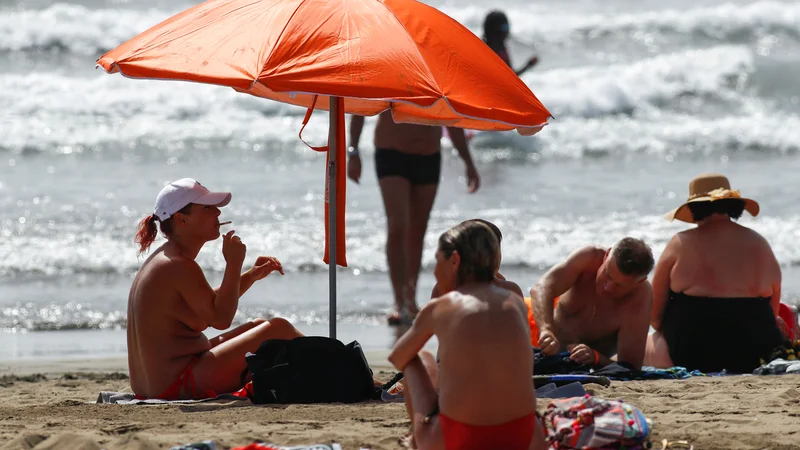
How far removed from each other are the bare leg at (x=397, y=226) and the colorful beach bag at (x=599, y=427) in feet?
12.6

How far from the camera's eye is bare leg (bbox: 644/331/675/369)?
6.11m

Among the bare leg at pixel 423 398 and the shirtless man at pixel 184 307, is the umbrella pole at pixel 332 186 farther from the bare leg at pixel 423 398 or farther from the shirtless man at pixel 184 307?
the bare leg at pixel 423 398

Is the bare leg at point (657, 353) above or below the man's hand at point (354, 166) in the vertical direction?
below

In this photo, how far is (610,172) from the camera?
14469mm

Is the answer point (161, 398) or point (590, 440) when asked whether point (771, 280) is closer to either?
point (590, 440)

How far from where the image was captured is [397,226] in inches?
297

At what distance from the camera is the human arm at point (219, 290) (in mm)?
4699

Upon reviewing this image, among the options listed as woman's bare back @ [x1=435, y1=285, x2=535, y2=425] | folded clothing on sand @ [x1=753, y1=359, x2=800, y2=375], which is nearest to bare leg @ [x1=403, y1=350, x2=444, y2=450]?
woman's bare back @ [x1=435, y1=285, x2=535, y2=425]

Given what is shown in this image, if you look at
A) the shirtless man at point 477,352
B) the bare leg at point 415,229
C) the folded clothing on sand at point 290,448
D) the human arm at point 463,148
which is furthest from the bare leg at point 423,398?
the human arm at point 463,148

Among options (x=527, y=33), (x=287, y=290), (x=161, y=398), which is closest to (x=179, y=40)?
(x=161, y=398)

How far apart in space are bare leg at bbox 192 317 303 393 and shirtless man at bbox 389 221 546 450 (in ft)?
5.29

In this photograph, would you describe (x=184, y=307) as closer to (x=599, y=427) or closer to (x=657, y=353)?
(x=599, y=427)

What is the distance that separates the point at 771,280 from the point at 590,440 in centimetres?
275

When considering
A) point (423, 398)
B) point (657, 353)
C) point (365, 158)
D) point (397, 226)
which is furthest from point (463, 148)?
point (365, 158)
